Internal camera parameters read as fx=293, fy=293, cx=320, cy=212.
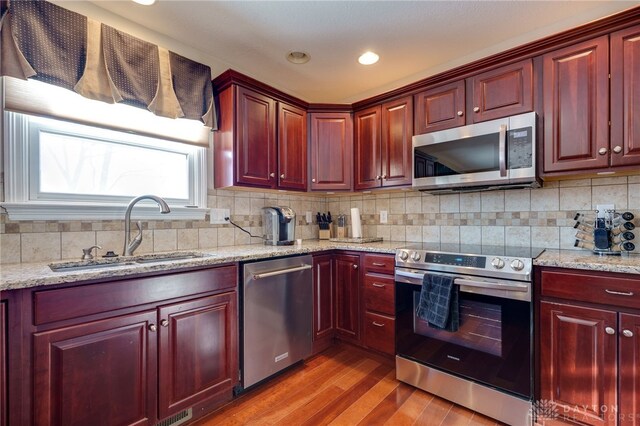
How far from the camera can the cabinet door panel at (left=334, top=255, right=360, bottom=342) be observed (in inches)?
93.0

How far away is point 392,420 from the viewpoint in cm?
165

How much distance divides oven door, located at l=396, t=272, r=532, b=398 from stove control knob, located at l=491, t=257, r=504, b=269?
0.56 ft

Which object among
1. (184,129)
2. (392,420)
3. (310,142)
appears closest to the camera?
(392,420)

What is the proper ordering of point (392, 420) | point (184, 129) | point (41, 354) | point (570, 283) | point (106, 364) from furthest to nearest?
point (184, 129)
point (392, 420)
point (570, 283)
point (106, 364)
point (41, 354)

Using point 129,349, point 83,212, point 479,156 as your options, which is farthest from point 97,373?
point 479,156

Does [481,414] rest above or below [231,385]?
below

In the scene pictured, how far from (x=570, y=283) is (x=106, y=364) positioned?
88.7 inches

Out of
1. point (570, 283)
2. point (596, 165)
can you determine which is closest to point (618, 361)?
point (570, 283)

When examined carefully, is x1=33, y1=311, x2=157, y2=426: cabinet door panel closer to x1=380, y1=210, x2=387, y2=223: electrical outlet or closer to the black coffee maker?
the black coffee maker

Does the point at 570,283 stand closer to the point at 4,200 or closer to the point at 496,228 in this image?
the point at 496,228

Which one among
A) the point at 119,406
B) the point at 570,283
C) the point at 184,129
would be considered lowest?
the point at 119,406

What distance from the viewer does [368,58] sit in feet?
7.84

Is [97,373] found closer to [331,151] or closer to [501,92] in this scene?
[331,151]

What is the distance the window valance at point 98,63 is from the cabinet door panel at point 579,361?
2516 mm
